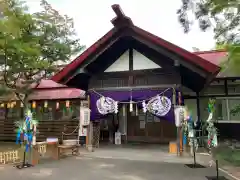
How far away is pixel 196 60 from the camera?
839 cm

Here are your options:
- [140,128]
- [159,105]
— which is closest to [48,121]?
[140,128]

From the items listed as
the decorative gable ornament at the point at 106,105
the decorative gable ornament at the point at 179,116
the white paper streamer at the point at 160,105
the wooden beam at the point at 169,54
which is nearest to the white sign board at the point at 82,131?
the decorative gable ornament at the point at 106,105

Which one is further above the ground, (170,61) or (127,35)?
(127,35)

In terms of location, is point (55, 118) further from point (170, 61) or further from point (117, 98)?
point (170, 61)

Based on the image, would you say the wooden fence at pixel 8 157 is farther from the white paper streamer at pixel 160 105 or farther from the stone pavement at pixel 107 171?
the white paper streamer at pixel 160 105

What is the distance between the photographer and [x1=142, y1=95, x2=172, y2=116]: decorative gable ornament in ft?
30.2

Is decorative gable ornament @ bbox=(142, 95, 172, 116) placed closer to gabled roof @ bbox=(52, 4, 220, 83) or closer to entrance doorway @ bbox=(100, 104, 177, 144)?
gabled roof @ bbox=(52, 4, 220, 83)

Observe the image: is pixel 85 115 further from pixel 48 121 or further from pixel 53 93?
pixel 48 121

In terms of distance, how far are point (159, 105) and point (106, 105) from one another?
221 centimetres

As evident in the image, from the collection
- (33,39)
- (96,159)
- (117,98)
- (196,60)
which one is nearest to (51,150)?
(96,159)

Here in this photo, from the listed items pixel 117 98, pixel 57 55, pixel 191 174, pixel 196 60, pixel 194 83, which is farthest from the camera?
pixel 57 55

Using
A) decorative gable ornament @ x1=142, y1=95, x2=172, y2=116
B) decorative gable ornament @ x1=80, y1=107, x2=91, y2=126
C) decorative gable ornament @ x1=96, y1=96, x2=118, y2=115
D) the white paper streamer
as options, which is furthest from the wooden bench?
the white paper streamer

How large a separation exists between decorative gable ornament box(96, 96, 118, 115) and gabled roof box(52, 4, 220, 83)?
5.87ft

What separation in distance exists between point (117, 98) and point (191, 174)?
451 cm
